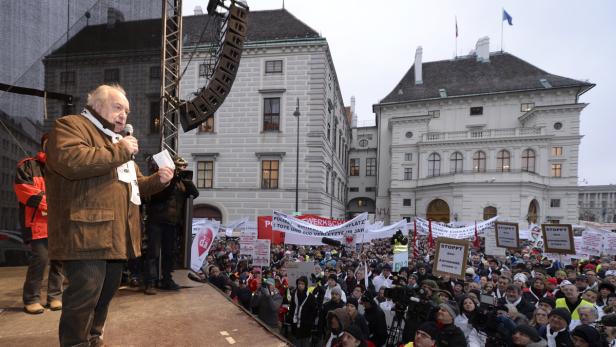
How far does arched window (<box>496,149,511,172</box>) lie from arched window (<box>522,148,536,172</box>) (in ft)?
4.69

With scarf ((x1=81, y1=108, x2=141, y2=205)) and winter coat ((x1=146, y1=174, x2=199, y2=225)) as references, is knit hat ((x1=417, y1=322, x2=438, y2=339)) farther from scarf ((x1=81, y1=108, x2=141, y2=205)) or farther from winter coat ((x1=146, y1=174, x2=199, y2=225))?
scarf ((x1=81, y1=108, x2=141, y2=205))

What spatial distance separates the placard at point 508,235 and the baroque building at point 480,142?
27.2 m

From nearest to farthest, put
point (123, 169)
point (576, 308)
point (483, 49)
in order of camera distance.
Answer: point (123, 169) → point (576, 308) → point (483, 49)

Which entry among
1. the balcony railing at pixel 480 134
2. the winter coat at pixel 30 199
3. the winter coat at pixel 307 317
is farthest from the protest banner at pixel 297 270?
the balcony railing at pixel 480 134

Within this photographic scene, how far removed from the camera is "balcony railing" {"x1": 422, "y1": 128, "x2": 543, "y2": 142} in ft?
129

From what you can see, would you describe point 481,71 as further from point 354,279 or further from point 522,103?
point 354,279

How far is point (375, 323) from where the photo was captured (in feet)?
20.7

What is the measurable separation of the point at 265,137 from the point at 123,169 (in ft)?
81.6

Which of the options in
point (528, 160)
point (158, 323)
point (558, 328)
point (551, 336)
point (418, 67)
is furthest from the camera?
point (418, 67)

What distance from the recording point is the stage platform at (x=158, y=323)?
2.80 meters

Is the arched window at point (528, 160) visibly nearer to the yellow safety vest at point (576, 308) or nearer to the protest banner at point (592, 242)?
the protest banner at point (592, 242)

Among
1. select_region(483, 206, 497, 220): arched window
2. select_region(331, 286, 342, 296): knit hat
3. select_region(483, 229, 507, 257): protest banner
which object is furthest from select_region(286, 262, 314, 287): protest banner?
select_region(483, 206, 497, 220): arched window

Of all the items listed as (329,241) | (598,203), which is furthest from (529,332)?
(598,203)

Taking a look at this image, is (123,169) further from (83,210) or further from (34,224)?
(34,224)
